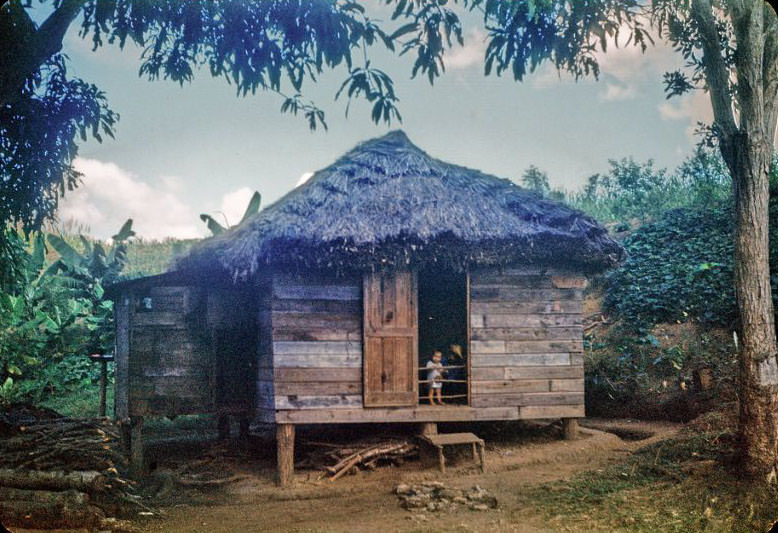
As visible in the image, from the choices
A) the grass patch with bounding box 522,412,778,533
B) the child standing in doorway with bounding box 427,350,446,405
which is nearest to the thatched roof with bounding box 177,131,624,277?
the child standing in doorway with bounding box 427,350,446,405

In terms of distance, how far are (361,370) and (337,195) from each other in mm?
2469

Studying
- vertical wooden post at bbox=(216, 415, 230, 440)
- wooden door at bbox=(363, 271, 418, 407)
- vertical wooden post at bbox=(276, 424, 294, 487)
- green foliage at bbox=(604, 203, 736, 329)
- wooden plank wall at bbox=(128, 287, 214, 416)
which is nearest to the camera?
vertical wooden post at bbox=(276, 424, 294, 487)

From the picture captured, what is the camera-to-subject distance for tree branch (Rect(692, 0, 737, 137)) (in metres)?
6.03

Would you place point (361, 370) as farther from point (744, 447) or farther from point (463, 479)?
point (744, 447)

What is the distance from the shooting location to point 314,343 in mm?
7914

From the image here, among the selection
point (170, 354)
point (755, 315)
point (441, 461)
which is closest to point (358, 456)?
Answer: point (441, 461)

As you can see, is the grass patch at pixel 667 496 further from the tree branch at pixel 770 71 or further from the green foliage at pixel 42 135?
the green foliage at pixel 42 135

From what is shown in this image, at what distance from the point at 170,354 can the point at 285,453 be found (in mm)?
2342

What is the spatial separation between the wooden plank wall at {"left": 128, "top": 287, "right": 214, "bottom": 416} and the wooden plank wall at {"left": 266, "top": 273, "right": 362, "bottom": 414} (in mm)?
1205

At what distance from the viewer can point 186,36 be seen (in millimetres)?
5211

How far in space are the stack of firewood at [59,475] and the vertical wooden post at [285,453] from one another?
1.78m

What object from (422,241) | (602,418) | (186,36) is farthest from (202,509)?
(602,418)

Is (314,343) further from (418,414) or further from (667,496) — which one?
(667,496)

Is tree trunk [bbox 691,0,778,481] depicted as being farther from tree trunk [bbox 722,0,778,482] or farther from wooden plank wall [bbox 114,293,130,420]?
wooden plank wall [bbox 114,293,130,420]
